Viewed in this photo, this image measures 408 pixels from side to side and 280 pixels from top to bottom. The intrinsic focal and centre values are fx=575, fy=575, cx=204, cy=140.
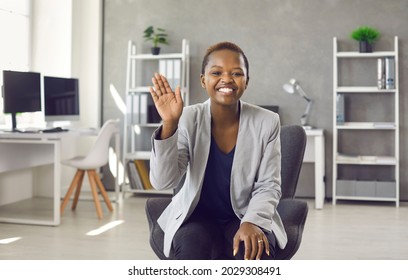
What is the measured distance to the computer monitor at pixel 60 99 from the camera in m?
4.57

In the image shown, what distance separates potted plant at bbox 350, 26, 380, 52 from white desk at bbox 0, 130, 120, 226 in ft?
7.94

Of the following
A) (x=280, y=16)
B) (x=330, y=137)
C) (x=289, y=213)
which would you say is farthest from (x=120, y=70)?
(x=289, y=213)

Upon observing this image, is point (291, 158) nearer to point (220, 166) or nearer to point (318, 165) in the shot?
point (220, 166)

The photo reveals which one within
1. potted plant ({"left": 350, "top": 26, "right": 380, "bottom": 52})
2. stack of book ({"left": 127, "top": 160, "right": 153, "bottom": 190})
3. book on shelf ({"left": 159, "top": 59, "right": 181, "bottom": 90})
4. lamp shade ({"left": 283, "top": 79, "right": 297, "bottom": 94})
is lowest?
stack of book ({"left": 127, "top": 160, "right": 153, "bottom": 190})

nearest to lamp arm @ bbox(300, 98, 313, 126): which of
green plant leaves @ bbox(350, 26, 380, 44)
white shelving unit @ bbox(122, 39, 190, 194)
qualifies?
green plant leaves @ bbox(350, 26, 380, 44)

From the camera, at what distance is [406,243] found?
3613 mm

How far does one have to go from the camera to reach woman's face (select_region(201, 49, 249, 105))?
70.0 inches

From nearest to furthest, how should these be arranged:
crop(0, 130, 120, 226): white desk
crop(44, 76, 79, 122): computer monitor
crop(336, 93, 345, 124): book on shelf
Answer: crop(0, 130, 120, 226): white desk
crop(44, 76, 79, 122): computer monitor
crop(336, 93, 345, 124): book on shelf

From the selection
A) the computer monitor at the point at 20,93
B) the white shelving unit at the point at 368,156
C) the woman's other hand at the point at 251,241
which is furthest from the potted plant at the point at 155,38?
the woman's other hand at the point at 251,241

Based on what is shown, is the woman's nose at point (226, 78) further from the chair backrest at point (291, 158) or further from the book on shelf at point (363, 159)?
the book on shelf at point (363, 159)

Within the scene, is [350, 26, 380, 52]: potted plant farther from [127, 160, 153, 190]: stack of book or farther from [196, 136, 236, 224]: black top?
[196, 136, 236, 224]: black top

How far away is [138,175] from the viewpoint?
5.30 metres

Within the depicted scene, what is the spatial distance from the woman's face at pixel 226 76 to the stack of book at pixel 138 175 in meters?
3.56

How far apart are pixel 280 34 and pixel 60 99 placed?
83.3 inches
